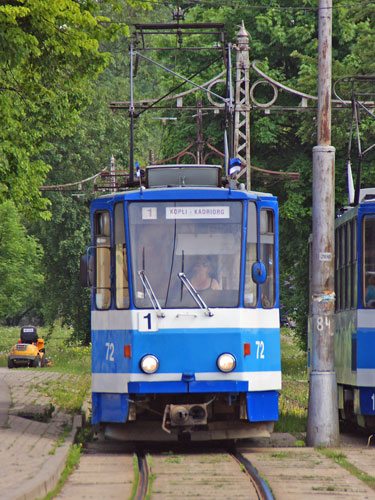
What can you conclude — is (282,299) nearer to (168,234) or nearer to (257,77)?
→ (257,77)

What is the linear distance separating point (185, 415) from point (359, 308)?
280cm

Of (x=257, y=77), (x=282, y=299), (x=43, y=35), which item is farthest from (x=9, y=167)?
(x=282, y=299)

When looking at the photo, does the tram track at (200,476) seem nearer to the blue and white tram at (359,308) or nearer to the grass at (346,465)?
the grass at (346,465)

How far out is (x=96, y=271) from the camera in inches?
567

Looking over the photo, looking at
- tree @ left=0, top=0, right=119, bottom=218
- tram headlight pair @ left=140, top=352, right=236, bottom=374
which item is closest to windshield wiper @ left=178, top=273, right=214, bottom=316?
tram headlight pair @ left=140, top=352, right=236, bottom=374

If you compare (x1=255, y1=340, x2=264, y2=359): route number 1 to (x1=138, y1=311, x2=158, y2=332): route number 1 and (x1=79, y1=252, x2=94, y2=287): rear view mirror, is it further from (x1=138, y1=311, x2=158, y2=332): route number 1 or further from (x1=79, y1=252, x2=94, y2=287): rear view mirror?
(x1=79, y1=252, x2=94, y2=287): rear view mirror

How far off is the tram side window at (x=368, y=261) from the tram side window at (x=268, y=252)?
1257 mm

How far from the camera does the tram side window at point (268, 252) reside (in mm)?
14102

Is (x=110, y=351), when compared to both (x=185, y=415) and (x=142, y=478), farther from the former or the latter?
(x=142, y=478)

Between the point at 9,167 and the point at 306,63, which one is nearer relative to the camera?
the point at 9,167

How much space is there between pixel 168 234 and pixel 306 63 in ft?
77.2

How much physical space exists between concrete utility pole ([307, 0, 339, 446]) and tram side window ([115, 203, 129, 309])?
2.59 m

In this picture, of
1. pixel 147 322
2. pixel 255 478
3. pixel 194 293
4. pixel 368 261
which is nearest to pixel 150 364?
pixel 147 322

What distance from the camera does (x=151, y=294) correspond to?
13.7 m
